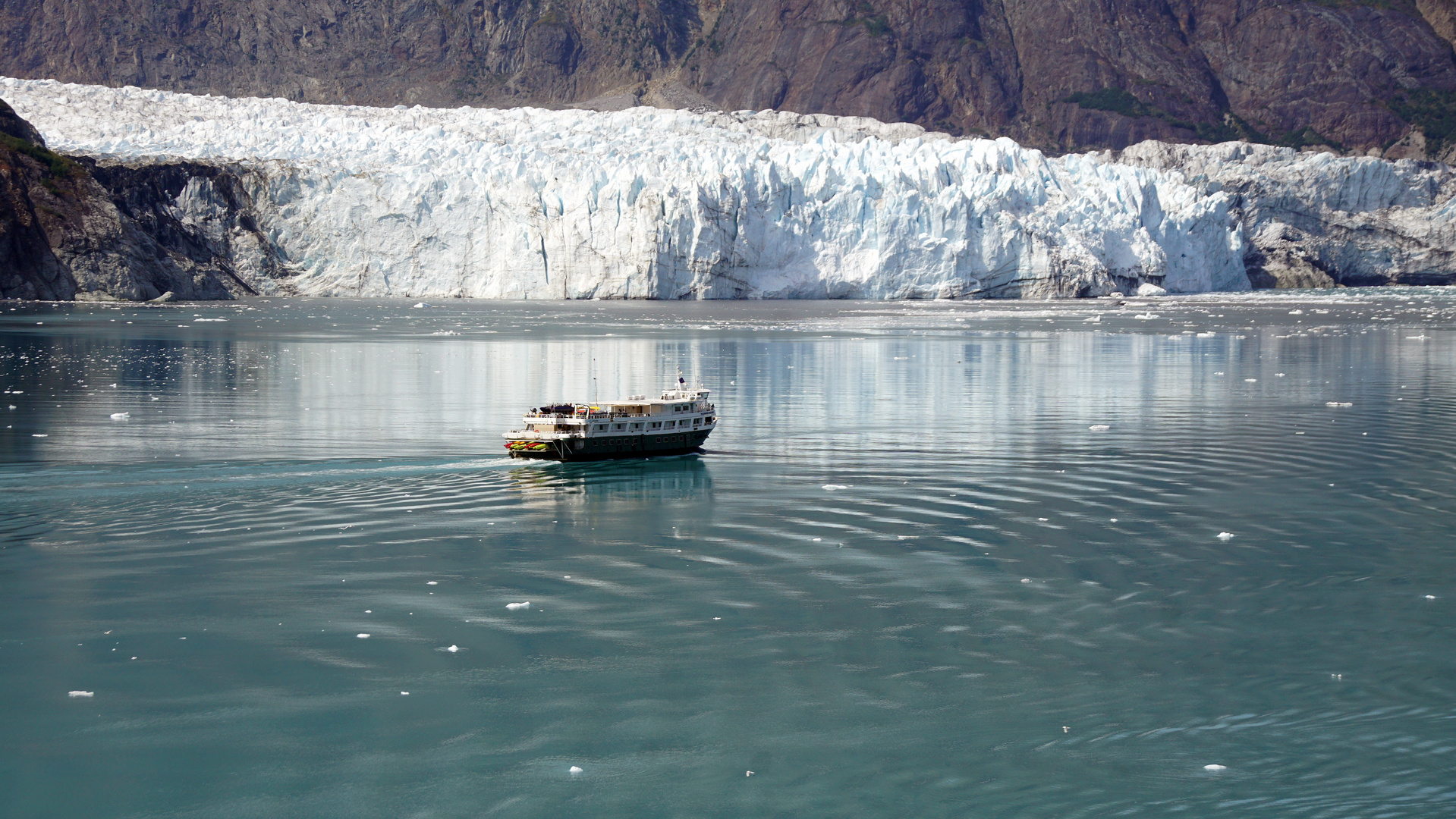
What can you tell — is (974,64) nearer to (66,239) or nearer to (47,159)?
(47,159)

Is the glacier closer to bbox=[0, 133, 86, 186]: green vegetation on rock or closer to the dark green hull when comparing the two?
bbox=[0, 133, 86, 186]: green vegetation on rock

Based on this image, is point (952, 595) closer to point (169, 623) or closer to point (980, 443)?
point (169, 623)

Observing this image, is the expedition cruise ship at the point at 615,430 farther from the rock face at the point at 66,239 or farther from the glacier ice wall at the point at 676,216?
the rock face at the point at 66,239

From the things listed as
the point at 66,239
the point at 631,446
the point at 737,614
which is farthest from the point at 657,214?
the point at 737,614

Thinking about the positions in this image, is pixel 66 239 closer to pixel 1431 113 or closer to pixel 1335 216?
pixel 1335 216

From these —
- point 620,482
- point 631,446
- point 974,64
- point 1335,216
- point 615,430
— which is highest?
point 974,64

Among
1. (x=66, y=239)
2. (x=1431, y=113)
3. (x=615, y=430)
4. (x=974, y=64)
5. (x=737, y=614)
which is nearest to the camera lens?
(x=737, y=614)

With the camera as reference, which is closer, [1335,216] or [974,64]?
[1335,216]

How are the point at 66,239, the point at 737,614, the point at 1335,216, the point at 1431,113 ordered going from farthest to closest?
the point at 1431,113 < the point at 1335,216 < the point at 66,239 < the point at 737,614

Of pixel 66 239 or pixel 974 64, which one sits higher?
pixel 974 64
